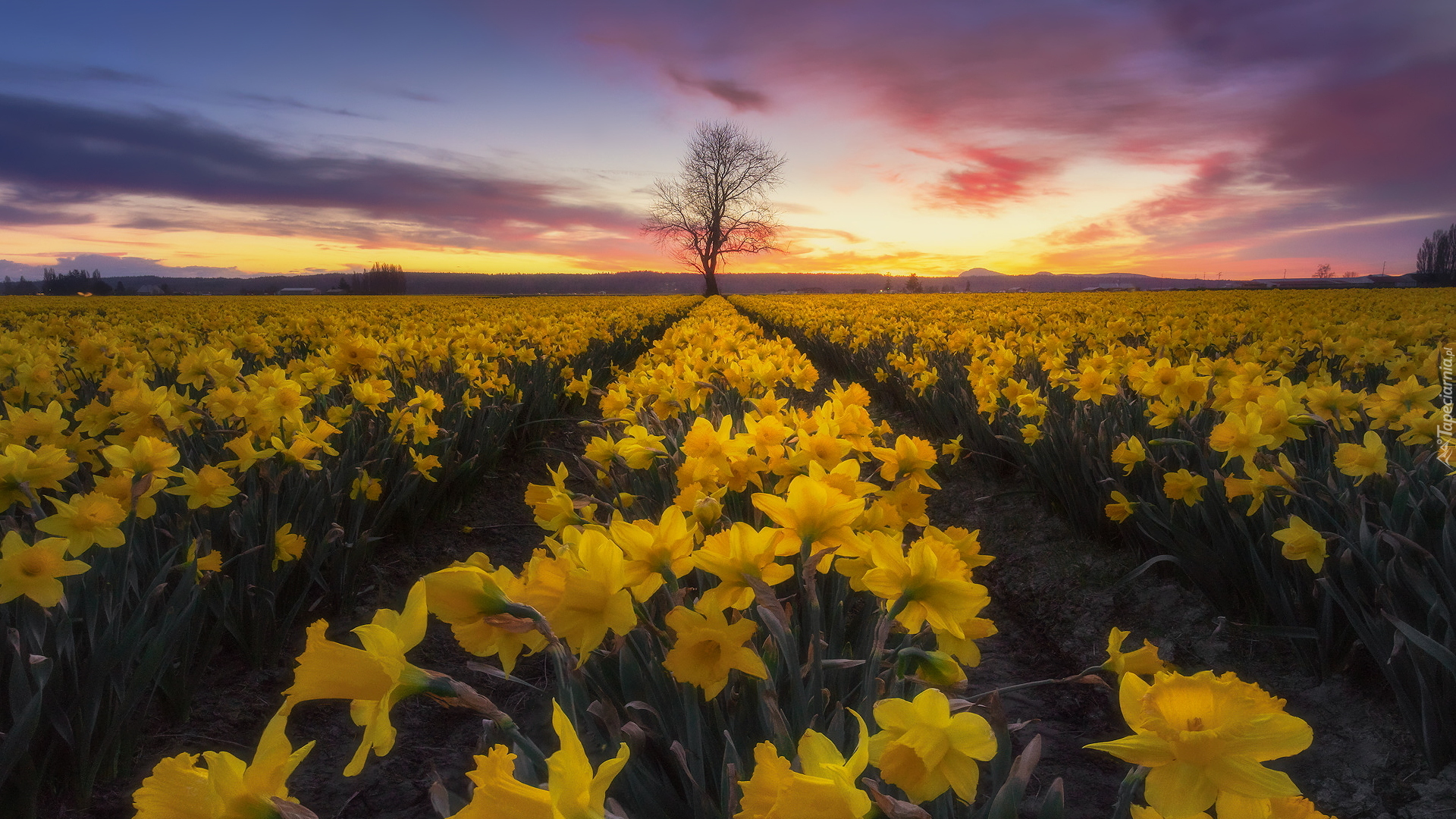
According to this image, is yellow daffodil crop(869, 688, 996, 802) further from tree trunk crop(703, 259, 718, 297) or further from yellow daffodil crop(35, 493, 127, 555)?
tree trunk crop(703, 259, 718, 297)

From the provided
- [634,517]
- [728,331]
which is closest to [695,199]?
[728,331]

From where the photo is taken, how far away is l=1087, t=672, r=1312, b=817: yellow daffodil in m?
0.63

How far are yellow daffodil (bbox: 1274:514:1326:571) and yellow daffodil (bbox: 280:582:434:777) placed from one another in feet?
6.37

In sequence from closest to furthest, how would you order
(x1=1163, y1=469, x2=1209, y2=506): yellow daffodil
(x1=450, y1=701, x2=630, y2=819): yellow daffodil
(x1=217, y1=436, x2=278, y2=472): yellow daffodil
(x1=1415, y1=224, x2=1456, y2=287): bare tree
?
(x1=450, y1=701, x2=630, y2=819): yellow daffodil → (x1=217, y1=436, x2=278, y2=472): yellow daffodil → (x1=1163, y1=469, x2=1209, y2=506): yellow daffodil → (x1=1415, y1=224, x2=1456, y2=287): bare tree

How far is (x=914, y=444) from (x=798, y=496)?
2.30 feet

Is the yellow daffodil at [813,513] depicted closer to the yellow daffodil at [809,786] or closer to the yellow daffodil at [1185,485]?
the yellow daffodil at [809,786]

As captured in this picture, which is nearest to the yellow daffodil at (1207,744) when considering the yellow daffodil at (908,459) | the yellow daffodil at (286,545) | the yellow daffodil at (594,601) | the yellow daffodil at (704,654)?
the yellow daffodil at (704,654)

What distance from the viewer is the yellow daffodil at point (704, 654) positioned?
3.11 feet

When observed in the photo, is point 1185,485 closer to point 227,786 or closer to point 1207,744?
point 1207,744

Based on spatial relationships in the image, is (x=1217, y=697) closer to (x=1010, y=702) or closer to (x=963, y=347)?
(x=1010, y=702)

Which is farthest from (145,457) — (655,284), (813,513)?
(655,284)

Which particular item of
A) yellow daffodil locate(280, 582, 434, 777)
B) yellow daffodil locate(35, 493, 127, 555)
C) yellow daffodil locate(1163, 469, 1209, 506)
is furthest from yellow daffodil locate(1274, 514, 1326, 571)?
yellow daffodil locate(35, 493, 127, 555)

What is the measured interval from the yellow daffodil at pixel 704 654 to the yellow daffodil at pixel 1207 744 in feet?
1.42

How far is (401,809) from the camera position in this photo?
1911 millimetres
